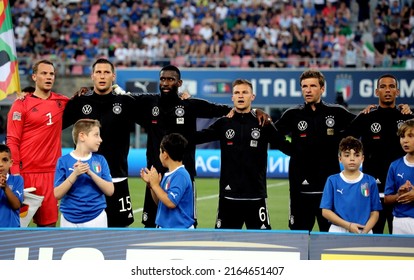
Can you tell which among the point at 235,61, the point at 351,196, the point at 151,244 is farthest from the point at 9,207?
the point at 235,61

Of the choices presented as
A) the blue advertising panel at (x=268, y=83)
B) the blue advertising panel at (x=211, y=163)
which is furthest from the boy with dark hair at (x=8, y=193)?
the blue advertising panel at (x=268, y=83)

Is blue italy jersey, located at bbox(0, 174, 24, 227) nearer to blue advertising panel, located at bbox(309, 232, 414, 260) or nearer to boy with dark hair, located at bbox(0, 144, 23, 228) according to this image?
boy with dark hair, located at bbox(0, 144, 23, 228)

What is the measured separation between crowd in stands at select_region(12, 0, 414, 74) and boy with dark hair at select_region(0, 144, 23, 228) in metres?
20.0

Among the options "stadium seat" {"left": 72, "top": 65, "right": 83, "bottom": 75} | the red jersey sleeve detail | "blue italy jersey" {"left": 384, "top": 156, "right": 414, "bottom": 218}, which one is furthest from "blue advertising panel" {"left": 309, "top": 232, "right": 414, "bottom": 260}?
"stadium seat" {"left": 72, "top": 65, "right": 83, "bottom": 75}

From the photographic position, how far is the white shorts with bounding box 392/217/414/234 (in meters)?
A: 8.52

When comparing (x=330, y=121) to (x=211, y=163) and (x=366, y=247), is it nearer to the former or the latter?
(x=366, y=247)

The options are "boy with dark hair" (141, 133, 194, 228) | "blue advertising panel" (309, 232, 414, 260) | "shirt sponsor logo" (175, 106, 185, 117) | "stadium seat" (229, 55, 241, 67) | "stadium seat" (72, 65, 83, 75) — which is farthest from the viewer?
"stadium seat" (72, 65, 83, 75)

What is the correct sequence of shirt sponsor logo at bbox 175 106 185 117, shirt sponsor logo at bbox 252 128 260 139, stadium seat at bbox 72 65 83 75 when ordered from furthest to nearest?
1. stadium seat at bbox 72 65 83 75
2. shirt sponsor logo at bbox 175 106 185 117
3. shirt sponsor logo at bbox 252 128 260 139

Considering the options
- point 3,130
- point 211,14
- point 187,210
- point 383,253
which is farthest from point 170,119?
point 211,14

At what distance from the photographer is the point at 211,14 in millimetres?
32344

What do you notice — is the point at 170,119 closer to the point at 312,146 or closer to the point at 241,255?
the point at 312,146

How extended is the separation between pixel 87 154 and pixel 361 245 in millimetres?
3174

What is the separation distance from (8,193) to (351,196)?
3.46 metres

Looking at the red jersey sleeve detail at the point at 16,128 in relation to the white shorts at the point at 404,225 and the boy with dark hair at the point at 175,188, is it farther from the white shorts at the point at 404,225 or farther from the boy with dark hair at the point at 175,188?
the white shorts at the point at 404,225
